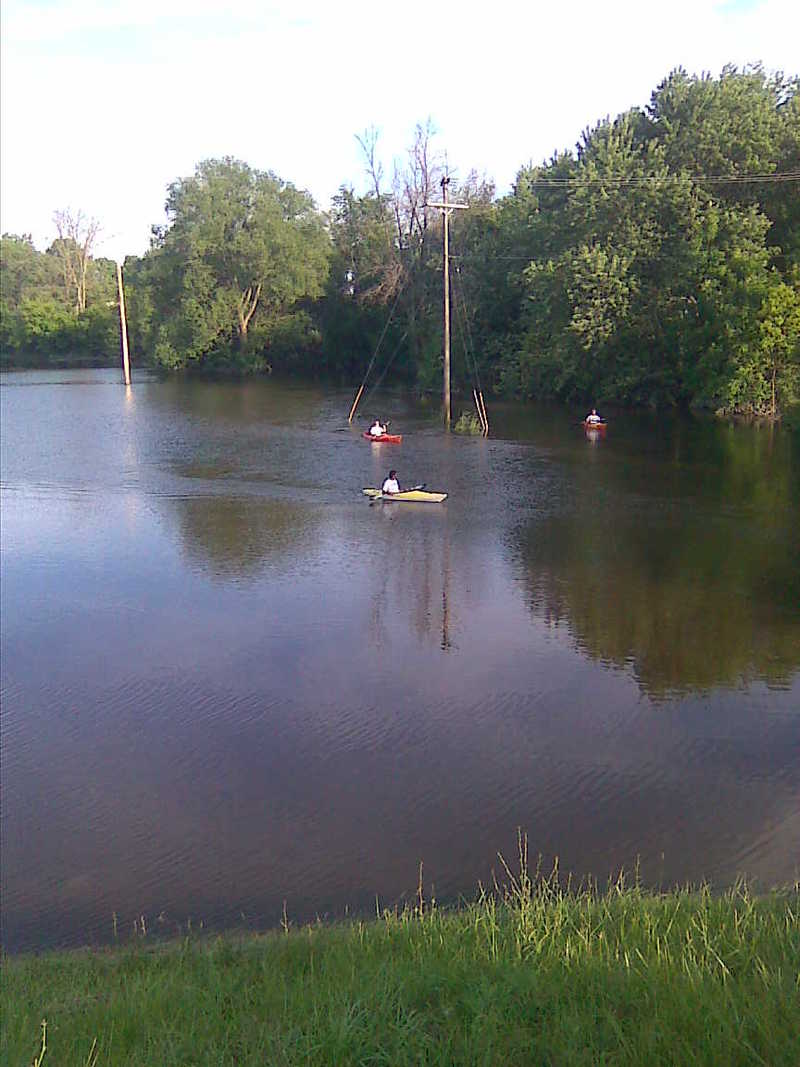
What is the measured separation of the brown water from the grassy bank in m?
2.01

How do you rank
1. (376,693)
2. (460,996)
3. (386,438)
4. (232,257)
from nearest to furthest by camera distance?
(460,996), (376,693), (386,438), (232,257)

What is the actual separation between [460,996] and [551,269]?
38.3 meters

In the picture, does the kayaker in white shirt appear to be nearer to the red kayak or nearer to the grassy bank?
the red kayak

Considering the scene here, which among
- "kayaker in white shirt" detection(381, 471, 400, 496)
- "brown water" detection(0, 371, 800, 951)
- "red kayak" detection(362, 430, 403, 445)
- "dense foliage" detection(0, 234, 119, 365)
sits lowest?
"brown water" detection(0, 371, 800, 951)

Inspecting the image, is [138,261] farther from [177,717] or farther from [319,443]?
[177,717]

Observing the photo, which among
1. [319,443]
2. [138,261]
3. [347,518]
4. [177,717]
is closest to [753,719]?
[177,717]

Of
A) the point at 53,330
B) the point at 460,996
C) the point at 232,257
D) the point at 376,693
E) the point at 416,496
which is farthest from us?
the point at 53,330

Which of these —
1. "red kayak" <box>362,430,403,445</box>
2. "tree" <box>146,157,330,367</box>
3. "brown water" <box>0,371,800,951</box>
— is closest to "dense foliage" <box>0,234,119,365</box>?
"tree" <box>146,157,330,367</box>

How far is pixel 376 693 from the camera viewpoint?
36.6ft

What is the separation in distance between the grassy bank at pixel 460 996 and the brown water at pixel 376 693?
2.01m

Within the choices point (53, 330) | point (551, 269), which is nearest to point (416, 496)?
point (551, 269)

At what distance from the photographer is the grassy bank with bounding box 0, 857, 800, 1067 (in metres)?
3.63

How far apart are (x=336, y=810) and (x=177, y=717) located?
8.53 ft

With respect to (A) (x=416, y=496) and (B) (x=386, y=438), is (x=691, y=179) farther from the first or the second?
(A) (x=416, y=496)
